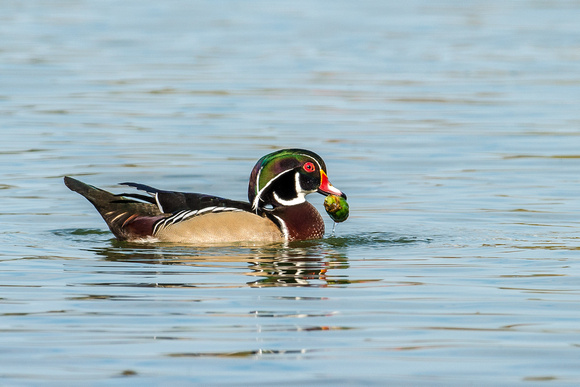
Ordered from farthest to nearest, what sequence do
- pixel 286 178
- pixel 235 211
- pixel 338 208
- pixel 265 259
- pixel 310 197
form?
pixel 310 197, pixel 286 178, pixel 338 208, pixel 235 211, pixel 265 259

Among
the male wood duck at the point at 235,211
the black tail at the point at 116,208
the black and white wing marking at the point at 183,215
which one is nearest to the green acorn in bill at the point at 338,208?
the male wood duck at the point at 235,211

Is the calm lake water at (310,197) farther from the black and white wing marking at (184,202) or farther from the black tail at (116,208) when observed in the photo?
the black and white wing marking at (184,202)

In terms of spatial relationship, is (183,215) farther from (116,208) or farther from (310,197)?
(310,197)

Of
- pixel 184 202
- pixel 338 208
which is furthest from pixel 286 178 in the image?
pixel 184 202

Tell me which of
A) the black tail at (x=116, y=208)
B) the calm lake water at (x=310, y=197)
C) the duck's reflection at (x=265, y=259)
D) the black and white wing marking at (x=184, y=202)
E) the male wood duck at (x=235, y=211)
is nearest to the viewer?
the calm lake water at (x=310, y=197)

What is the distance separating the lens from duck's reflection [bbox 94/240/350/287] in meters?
10.8

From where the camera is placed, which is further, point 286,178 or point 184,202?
point 286,178

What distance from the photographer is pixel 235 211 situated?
499 inches

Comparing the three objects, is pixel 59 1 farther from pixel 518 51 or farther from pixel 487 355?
pixel 487 355

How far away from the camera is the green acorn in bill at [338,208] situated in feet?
A: 42.6

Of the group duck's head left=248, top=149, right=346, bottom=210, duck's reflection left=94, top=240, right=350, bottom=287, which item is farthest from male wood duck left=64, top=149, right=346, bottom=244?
duck's reflection left=94, top=240, right=350, bottom=287

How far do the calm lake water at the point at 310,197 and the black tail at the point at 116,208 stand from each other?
10.9 inches

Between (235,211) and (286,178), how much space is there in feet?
2.53

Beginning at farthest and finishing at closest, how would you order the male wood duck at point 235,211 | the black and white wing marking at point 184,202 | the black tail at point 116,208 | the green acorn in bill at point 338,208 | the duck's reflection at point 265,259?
1. the green acorn in bill at point 338,208
2. the black tail at point 116,208
3. the black and white wing marking at point 184,202
4. the male wood duck at point 235,211
5. the duck's reflection at point 265,259
